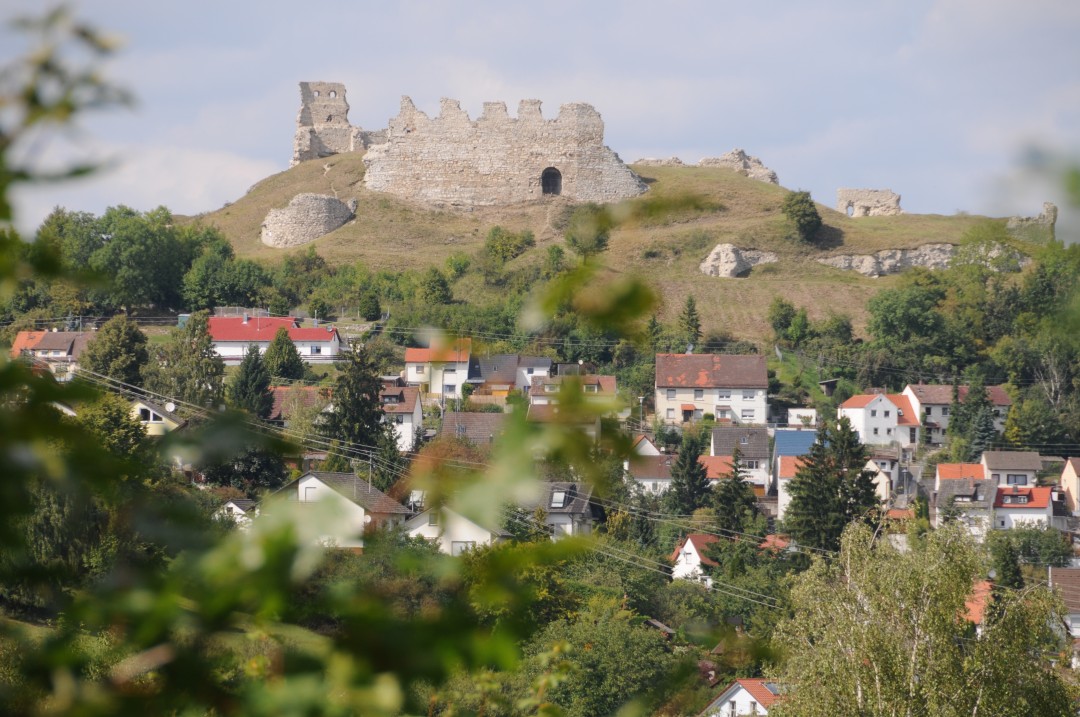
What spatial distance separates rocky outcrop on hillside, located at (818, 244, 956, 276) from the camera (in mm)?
51906

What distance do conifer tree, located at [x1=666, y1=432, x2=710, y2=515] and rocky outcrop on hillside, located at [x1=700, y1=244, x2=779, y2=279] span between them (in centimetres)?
1851

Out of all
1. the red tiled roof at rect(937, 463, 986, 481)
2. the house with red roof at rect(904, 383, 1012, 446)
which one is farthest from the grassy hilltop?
the red tiled roof at rect(937, 463, 986, 481)

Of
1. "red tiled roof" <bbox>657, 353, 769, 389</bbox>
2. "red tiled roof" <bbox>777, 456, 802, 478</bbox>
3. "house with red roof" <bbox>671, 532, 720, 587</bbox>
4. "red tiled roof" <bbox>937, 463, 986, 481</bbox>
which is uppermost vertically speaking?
"red tiled roof" <bbox>657, 353, 769, 389</bbox>

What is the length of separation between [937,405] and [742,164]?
27.2m

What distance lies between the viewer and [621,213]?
1.71 metres

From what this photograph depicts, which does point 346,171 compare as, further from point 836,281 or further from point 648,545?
point 648,545

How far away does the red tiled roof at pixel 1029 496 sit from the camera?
109ft

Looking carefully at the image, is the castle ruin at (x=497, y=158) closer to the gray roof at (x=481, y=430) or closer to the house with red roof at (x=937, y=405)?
the house with red roof at (x=937, y=405)

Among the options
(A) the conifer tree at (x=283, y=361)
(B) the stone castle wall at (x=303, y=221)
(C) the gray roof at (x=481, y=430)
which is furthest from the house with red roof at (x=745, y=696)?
(B) the stone castle wall at (x=303, y=221)

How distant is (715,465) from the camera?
3400 centimetres

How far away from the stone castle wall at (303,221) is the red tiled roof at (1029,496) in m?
29.1

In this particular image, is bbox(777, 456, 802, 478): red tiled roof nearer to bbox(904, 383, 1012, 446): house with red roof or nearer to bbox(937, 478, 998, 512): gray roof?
bbox(937, 478, 998, 512): gray roof

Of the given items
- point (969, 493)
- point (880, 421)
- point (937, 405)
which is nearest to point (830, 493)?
point (969, 493)

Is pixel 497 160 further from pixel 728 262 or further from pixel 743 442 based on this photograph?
pixel 743 442
